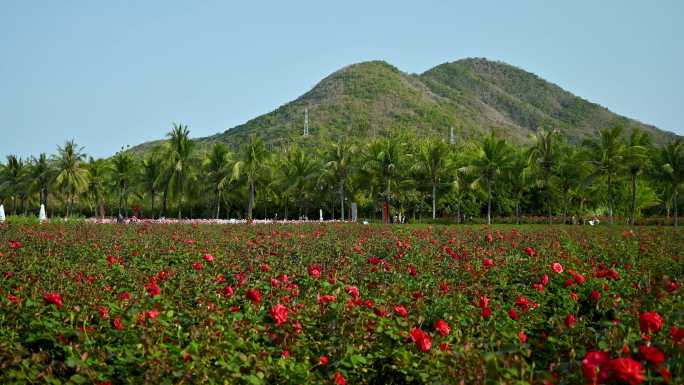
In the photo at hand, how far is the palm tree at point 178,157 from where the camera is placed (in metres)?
38.0

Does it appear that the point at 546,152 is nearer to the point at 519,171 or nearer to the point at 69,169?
the point at 519,171

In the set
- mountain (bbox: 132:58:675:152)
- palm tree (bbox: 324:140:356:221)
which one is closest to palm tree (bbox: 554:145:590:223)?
palm tree (bbox: 324:140:356:221)

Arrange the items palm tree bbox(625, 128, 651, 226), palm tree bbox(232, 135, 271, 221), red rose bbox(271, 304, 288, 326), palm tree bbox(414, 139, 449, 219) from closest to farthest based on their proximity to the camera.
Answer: red rose bbox(271, 304, 288, 326)
palm tree bbox(625, 128, 651, 226)
palm tree bbox(414, 139, 449, 219)
palm tree bbox(232, 135, 271, 221)

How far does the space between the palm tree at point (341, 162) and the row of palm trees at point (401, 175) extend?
8cm

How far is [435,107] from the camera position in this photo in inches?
4099

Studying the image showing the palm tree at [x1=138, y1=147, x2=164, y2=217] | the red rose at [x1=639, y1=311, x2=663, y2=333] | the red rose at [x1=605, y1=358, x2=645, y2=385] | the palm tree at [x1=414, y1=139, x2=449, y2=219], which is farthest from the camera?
the palm tree at [x1=138, y1=147, x2=164, y2=217]

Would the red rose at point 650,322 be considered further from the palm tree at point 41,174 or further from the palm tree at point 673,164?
the palm tree at point 41,174

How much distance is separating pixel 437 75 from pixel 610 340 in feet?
496

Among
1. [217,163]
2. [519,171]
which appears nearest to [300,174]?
[217,163]

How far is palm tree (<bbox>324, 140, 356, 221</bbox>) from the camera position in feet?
131

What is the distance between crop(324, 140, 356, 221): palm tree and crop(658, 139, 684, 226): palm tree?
19529 mm

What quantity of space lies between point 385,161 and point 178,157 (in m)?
13.6

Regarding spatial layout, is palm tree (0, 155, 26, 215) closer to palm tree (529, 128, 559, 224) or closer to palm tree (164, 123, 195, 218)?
palm tree (164, 123, 195, 218)

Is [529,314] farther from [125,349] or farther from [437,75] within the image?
[437,75]
